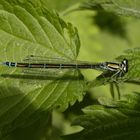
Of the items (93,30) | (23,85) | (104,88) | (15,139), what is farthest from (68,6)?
(23,85)

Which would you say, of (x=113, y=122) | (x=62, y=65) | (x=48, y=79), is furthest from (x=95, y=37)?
(x=113, y=122)

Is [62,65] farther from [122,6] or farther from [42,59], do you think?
[122,6]

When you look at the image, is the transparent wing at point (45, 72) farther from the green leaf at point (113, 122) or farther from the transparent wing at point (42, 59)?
the green leaf at point (113, 122)

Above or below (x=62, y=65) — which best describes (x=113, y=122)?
below

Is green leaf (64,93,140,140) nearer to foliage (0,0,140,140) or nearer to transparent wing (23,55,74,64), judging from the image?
foliage (0,0,140,140)

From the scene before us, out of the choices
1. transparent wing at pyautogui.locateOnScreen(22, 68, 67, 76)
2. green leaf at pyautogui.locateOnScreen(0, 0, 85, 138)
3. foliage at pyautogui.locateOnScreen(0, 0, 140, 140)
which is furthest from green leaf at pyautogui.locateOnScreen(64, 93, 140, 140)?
transparent wing at pyautogui.locateOnScreen(22, 68, 67, 76)

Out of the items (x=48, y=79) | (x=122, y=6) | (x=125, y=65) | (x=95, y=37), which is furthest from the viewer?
(x=95, y=37)
